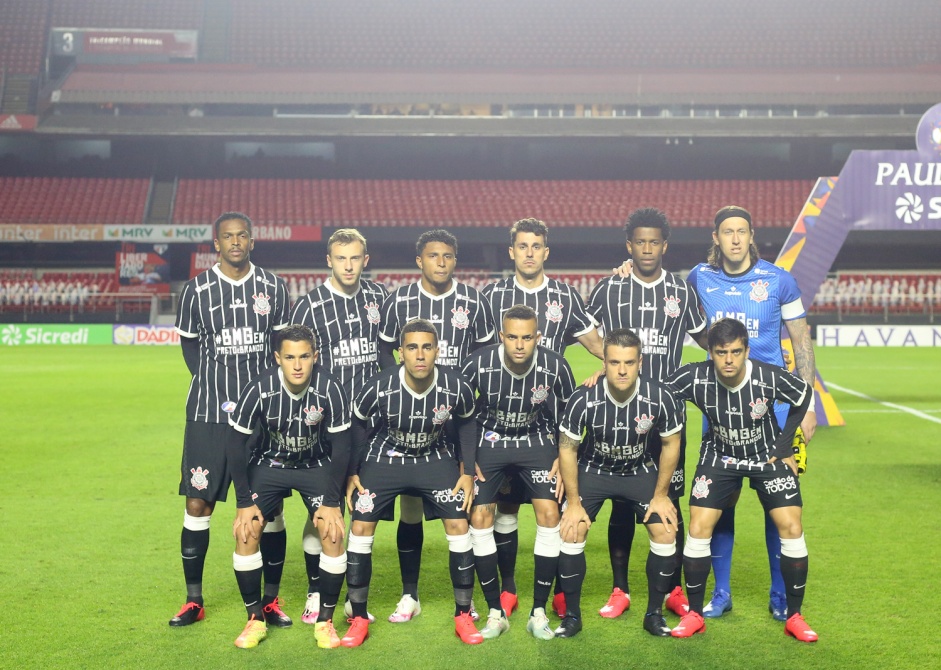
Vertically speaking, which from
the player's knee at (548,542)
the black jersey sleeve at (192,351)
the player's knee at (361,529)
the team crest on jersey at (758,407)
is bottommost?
the player's knee at (548,542)

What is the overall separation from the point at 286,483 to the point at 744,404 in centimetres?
236

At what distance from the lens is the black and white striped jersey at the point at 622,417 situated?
481 cm

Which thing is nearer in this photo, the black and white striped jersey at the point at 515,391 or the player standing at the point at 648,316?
the black and white striped jersey at the point at 515,391

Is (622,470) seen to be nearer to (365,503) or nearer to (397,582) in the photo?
(365,503)

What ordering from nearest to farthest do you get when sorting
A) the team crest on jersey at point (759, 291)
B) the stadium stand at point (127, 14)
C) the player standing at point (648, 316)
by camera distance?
the player standing at point (648, 316)
the team crest on jersey at point (759, 291)
the stadium stand at point (127, 14)

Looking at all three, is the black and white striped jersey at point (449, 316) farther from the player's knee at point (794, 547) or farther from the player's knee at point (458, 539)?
the player's knee at point (794, 547)

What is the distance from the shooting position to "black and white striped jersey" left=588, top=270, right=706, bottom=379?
5.36 metres

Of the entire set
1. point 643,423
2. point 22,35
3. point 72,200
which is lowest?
point 643,423

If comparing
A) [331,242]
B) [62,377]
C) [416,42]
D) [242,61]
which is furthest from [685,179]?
[331,242]

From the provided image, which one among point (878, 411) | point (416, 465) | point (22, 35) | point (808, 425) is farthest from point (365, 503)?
point (22, 35)

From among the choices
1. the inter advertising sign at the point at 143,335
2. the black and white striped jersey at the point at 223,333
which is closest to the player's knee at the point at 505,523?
the black and white striped jersey at the point at 223,333

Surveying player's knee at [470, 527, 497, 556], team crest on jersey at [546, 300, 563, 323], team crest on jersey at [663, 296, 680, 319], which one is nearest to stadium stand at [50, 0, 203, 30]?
team crest on jersey at [546, 300, 563, 323]

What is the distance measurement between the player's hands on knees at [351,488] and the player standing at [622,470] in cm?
104

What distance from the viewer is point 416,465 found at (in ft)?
16.1
